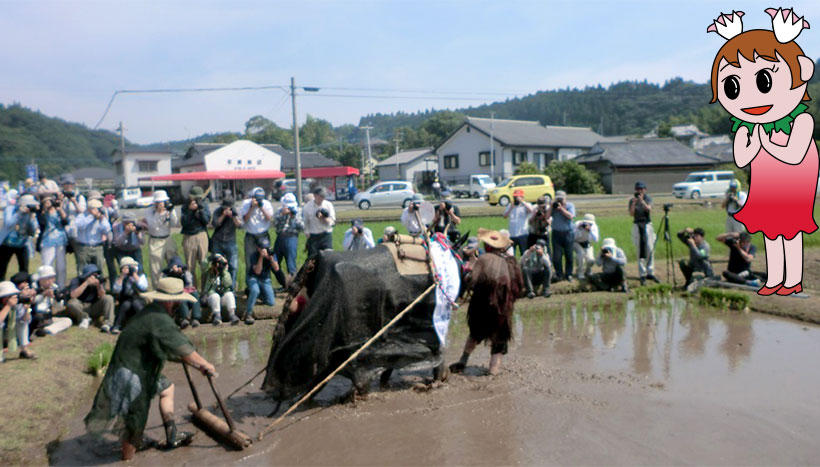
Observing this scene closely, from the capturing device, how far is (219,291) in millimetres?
9117

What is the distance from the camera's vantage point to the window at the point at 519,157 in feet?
145

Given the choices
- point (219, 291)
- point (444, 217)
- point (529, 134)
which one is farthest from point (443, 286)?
point (529, 134)

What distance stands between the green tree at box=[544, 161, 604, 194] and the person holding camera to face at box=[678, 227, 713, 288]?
26.5m

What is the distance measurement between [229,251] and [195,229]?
25.5 inches

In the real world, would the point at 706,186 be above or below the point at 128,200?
below

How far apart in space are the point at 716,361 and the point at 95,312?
848 cm

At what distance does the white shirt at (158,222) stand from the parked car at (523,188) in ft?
62.2

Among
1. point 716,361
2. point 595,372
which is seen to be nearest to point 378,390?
point 595,372

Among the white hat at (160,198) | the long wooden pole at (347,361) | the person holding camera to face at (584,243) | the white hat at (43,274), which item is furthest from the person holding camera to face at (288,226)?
the person holding camera to face at (584,243)

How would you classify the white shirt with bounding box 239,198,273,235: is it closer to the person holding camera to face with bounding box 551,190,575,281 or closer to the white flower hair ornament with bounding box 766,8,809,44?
the person holding camera to face with bounding box 551,190,575,281

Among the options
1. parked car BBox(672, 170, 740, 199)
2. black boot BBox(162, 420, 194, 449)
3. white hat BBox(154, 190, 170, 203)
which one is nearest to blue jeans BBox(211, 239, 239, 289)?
white hat BBox(154, 190, 170, 203)

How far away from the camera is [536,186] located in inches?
1107

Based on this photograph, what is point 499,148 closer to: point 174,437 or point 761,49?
point 761,49

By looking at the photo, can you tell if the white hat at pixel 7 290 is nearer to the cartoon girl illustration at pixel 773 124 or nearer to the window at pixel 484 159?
the cartoon girl illustration at pixel 773 124
